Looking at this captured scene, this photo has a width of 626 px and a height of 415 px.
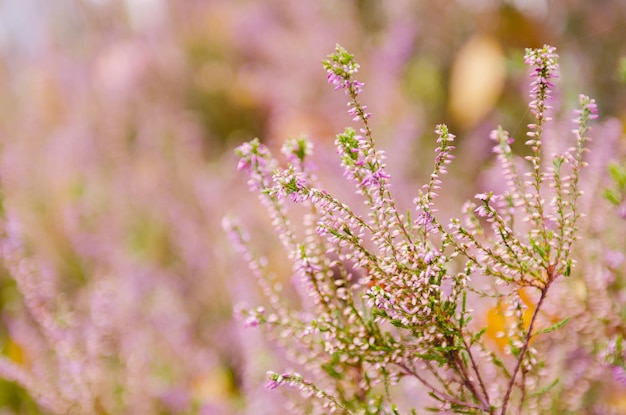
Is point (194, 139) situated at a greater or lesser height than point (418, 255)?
greater

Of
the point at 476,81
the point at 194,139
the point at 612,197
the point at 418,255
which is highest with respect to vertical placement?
the point at 194,139

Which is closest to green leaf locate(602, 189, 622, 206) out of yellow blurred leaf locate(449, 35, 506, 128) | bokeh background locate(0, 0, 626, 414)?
bokeh background locate(0, 0, 626, 414)

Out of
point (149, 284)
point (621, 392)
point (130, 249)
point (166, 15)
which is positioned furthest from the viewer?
→ point (166, 15)

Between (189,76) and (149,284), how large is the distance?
50.2 inches

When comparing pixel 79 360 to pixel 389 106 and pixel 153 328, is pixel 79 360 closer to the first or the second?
pixel 153 328

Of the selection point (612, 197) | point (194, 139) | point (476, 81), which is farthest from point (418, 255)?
point (194, 139)

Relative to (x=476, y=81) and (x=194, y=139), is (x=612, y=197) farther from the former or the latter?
(x=194, y=139)

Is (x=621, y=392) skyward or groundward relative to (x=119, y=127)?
groundward

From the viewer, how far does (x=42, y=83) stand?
10.0 ft

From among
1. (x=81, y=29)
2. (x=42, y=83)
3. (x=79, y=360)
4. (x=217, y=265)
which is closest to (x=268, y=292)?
(x=79, y=360)

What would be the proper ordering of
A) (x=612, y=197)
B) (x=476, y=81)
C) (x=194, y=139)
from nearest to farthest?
(x=612, y=197), (x=476, y=81), (x=194, y=139)

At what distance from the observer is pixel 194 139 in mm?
2172

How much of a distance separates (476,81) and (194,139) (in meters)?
1.02

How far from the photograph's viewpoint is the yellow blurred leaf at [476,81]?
1.81 metres
